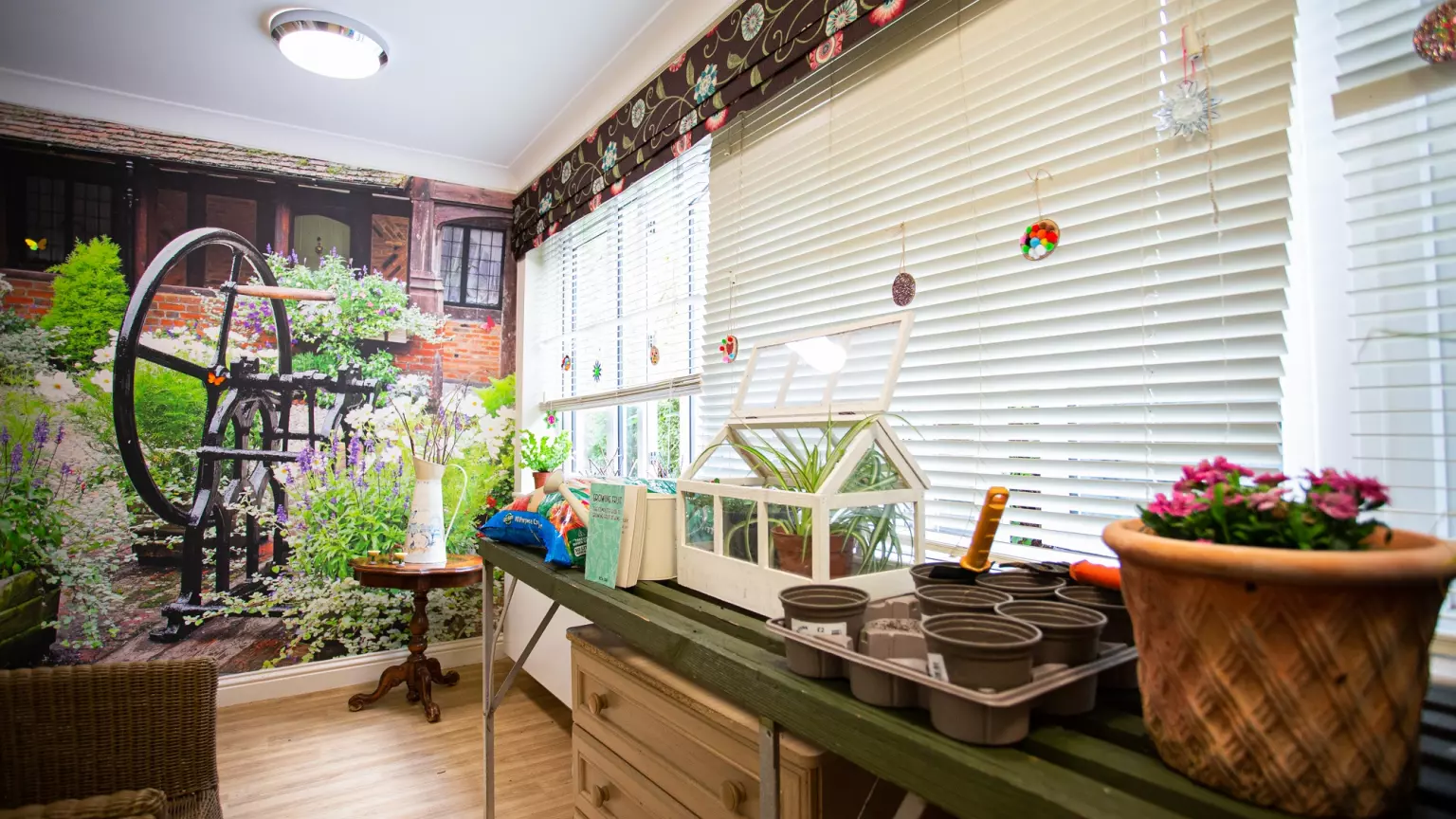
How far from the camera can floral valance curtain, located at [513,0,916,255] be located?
5.84ft

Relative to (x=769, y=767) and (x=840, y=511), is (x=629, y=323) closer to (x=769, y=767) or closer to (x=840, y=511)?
(x=840, y=511)

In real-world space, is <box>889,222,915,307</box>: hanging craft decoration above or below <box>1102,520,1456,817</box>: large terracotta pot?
above

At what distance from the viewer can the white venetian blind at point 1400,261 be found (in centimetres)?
92

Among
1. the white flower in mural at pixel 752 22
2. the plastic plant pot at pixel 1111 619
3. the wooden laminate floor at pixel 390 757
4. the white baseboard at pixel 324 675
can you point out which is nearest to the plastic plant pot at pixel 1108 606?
the plastic plant pot at pixel 1111 619

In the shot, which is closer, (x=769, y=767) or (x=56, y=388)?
(x=769, y=767)

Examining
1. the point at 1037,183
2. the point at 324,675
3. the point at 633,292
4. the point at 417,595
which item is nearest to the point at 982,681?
the point at 1037,183

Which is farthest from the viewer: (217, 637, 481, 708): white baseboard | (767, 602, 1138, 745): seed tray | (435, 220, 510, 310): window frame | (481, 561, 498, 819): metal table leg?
(435, 220, 510, 310): window frame

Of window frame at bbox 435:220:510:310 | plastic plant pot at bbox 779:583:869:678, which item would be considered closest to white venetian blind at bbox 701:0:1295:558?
plastic plant pot at bbox 779:583:869:678

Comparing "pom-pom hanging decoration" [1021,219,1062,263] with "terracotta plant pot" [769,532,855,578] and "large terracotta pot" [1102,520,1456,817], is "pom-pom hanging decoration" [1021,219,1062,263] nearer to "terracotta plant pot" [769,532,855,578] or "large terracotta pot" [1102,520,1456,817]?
"terracotta plant pot" [769,532,855,578]

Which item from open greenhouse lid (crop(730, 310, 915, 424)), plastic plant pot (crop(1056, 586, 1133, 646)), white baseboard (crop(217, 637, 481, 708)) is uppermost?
open greenhouse lid (crop(730, 310, 915, 424))

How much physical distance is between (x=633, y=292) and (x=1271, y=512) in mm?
2537

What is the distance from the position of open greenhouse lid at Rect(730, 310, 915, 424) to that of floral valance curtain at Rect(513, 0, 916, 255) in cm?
74

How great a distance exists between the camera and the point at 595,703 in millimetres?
1566

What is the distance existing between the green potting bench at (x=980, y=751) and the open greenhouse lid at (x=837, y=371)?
44 centimetres
